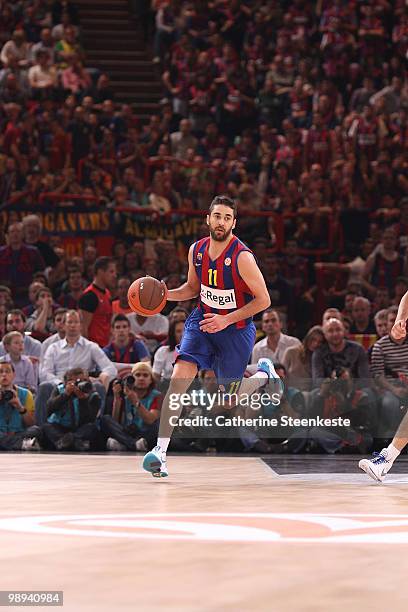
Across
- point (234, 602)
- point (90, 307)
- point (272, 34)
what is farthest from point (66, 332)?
point (272, 34)

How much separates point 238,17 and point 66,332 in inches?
396

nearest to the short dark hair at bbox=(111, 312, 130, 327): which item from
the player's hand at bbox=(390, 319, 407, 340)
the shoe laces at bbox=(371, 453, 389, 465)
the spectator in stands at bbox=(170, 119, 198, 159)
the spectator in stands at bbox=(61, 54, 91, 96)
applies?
the shoe laces at bbox=(371, 453, 389, 465)

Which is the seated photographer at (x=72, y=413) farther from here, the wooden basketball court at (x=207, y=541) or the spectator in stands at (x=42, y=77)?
the spectator in stands at (x=42, y=77)

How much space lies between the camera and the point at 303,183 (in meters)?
15.5

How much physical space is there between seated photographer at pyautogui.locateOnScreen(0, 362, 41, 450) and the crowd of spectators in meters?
0.02

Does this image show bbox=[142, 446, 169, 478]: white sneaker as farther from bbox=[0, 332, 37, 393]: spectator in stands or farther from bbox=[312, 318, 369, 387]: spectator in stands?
bbox=[0, 332, 37, 393]: spectator in stands

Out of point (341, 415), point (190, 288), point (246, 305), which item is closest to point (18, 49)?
point (341, 415)

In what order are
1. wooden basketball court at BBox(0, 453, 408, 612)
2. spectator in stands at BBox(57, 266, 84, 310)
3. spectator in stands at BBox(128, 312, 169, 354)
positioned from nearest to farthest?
wooden basketball court at BBox(0, 453, 408, 612) → spectator in stands at BBox(128, 312, 169, 354) → spectator in stands at BBox(57, 266, 84, 310)

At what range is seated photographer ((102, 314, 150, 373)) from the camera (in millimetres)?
11211

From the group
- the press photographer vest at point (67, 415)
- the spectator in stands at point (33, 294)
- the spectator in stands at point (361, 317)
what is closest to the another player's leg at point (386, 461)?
the press photographer vest at point (67, 415)

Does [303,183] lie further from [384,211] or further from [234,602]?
[234,602]

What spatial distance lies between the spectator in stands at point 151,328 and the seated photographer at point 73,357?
1.03 metres

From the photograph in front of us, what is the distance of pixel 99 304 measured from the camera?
11766mm

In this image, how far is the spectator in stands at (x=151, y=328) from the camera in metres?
12.0
